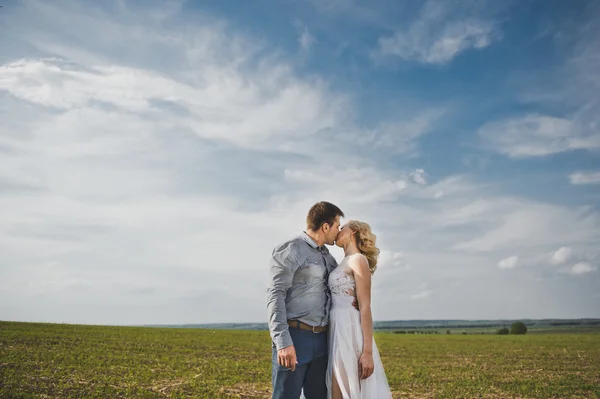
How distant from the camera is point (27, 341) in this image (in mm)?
25484

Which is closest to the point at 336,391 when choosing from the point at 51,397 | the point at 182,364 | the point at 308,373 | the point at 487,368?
the point at 308,373

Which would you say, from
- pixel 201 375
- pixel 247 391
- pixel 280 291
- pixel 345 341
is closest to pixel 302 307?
pixel 280 291

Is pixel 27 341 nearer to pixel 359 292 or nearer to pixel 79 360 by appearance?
pixel 79 360

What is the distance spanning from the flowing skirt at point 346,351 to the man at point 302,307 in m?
0.10

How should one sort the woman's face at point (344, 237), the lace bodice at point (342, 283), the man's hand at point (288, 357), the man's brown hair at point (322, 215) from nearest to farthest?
the man's hand at point (288, 357) < the man's brown hair at point (322, 215) < the lace bodice at point (342, 283) < the woman's face at point (344, 237)

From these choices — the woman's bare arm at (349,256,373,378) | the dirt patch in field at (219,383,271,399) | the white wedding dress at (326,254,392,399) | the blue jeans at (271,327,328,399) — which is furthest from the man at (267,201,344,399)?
the dirt patch in field at (219,383,271,399)

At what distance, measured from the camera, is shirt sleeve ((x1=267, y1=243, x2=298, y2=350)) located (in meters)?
5.64

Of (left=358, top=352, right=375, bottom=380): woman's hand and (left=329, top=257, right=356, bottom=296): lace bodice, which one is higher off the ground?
(left=329, top=257, right=356, bottom=296): lace bodice

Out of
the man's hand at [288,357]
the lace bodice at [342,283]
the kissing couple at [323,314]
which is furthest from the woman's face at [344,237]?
the man's hand at [288,357]

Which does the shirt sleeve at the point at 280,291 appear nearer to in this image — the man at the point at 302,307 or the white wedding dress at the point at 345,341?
the man at the point at 302,307

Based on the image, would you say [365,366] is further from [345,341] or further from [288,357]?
[288,357]

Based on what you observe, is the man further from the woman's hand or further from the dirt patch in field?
the dirt patch in field

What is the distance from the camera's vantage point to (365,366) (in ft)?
19.9

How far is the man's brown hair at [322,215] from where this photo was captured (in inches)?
237
